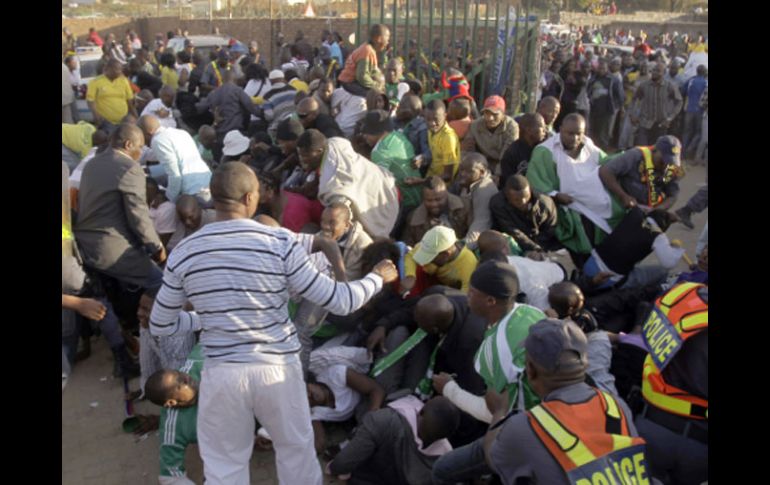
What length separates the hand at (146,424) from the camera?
4.29m

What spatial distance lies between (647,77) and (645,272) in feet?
24.5

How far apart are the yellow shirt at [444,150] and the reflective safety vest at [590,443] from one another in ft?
13.1

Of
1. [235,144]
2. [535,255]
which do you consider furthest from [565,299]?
[235,144]

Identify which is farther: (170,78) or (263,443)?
(170,78)

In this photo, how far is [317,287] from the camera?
2.92 meters

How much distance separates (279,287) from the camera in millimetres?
2883

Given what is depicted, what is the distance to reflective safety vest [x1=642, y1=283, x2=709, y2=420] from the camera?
2633mm

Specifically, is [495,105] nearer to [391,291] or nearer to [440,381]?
A: [391,291]

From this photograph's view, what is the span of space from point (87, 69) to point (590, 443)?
572 inches

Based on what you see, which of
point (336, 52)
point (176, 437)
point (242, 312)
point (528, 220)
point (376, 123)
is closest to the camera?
point (242, 312)

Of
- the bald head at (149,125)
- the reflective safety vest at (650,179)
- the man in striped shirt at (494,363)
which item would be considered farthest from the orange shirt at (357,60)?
the man in striped shirt at (494,363)

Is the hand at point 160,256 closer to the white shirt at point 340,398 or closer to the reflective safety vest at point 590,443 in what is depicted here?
the white shirt at point 340,398

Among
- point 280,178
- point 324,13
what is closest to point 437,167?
point 280,178

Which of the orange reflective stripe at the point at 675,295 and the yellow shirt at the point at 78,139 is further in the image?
the yellow shirt at the point at 78,139
